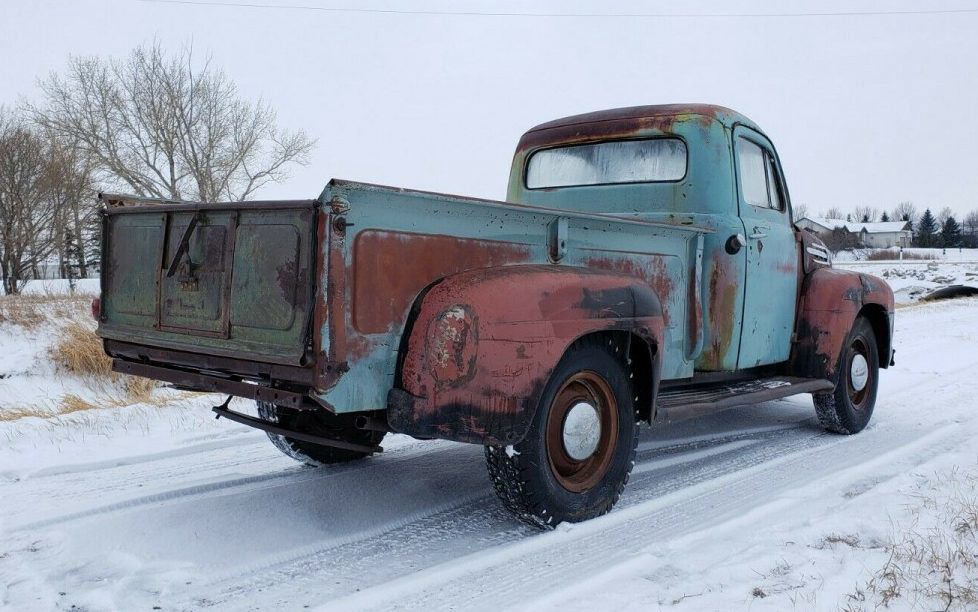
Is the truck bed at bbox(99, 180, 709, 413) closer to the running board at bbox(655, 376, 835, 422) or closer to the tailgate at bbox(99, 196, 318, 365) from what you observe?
the tailgate at bbox(99, 196, 318, 365)

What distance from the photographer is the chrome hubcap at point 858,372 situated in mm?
5867

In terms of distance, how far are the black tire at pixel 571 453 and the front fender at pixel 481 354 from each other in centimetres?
17

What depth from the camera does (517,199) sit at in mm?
5660

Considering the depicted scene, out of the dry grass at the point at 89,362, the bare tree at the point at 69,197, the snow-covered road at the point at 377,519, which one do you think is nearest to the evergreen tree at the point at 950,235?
the bare tree at the point at 69,197

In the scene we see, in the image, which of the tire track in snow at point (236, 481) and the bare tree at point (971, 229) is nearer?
the tire track in snow at point (236, 481)

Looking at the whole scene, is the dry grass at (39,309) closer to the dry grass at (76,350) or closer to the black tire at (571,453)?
the dry grass at (76,350)

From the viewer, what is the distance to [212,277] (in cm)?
333

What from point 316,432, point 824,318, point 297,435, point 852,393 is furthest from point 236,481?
point 852,393

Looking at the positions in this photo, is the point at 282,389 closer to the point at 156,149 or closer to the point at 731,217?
the point at 731,217

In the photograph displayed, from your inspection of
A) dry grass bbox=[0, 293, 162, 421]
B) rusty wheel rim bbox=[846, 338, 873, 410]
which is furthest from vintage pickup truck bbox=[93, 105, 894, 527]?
dry grass bbox=[0, 293, 162, 421]

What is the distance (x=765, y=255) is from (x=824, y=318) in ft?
2.66

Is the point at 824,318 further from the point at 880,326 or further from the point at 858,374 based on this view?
the point at 880,326

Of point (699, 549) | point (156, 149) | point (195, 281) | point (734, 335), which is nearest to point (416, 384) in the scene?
point (195, 281)

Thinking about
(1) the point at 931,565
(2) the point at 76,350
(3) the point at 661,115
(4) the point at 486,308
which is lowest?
(2) the point at 76,350
